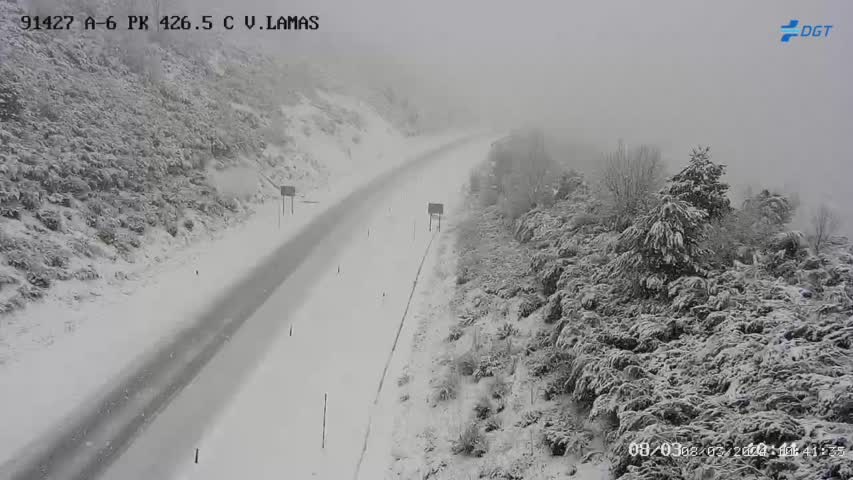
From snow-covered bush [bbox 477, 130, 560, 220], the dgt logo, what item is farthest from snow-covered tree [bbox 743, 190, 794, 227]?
the dgt logo

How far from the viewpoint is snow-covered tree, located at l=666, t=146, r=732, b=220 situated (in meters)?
12.6

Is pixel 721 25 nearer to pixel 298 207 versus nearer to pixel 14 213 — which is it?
pixel 298 207

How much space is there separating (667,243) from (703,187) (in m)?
2.17

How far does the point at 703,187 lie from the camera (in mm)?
12531

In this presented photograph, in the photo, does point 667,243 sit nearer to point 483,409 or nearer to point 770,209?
point 770,209

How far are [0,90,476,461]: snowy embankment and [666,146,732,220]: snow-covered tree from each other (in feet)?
53.7

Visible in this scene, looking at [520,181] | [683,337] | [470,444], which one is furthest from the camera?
[520,181]

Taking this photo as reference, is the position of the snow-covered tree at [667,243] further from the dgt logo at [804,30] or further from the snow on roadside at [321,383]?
the dgt logo at [804,30]

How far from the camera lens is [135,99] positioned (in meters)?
27.3

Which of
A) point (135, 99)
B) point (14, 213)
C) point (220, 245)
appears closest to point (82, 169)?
point (14, 213)

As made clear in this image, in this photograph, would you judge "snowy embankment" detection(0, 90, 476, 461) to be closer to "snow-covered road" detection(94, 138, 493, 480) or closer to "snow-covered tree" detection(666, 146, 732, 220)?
"snow-covered road" detection(94, 138, 493, 480)

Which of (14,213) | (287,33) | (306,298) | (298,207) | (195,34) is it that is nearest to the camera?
(14,213)

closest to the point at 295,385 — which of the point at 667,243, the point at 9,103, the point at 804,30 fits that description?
the point at 667,243

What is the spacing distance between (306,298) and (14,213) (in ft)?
35.3
